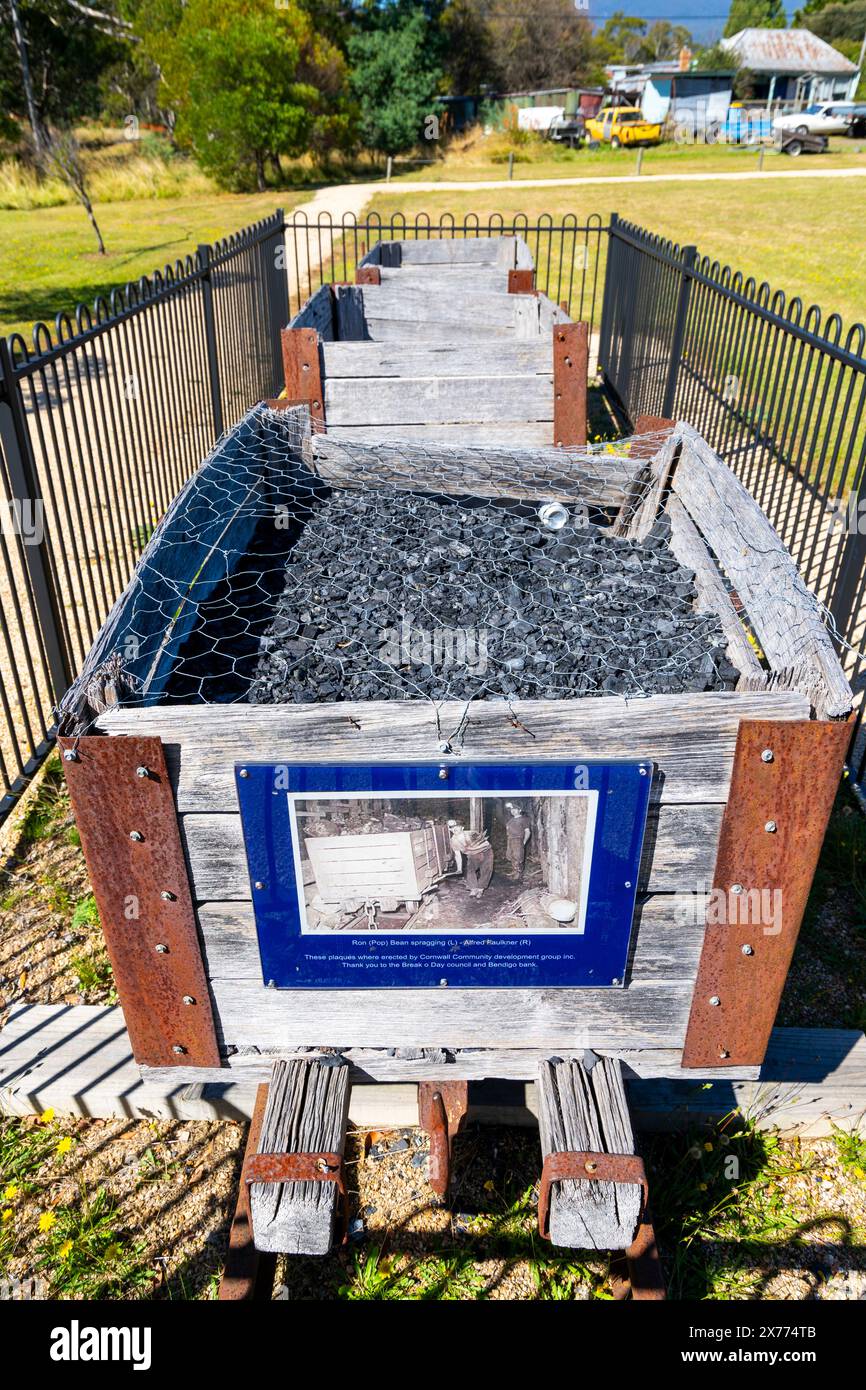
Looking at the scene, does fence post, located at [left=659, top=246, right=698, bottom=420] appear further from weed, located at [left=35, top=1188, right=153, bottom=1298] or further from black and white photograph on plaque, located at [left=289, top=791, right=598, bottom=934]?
weed, located at [left=35, top=1188, right=153, bottom=1298]

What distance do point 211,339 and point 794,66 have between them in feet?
197

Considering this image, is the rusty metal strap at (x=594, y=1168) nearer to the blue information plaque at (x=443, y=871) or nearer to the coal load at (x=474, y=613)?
the blue information plaque at (x=443, y=871)

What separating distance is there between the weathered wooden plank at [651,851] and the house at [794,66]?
6284 centimetres

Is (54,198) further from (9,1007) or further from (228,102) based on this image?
(9,1007)

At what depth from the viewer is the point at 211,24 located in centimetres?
2509

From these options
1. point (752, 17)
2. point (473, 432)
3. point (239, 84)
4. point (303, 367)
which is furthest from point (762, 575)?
point (752, 17)

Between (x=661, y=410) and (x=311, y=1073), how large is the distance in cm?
672

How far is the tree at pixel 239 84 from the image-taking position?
932 inches

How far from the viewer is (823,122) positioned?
37.5m

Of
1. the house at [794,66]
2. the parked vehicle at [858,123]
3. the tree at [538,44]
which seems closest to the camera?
the parked vehicle at [858,123]

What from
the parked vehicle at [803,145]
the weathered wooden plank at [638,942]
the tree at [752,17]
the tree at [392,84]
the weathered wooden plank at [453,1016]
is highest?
the tree at [752,17]

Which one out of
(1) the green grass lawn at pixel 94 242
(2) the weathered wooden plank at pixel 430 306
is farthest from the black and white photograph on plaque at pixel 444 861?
(1) the green grass lawn at pixel 94 242

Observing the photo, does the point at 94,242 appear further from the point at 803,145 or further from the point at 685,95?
the point at 685,95

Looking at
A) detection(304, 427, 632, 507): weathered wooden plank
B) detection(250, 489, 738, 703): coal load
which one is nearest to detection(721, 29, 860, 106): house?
detection(304, 427, 632, 507): weathered wooden plank
